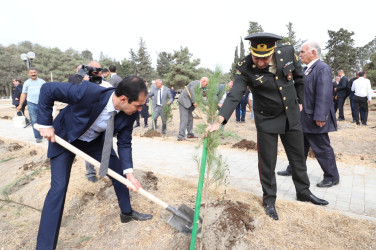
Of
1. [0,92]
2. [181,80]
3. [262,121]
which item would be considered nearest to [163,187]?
[262,121]

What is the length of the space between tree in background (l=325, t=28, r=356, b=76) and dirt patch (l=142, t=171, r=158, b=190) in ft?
118

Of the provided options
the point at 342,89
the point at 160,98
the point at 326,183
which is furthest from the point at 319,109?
the point at 342,89

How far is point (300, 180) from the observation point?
10.8ft

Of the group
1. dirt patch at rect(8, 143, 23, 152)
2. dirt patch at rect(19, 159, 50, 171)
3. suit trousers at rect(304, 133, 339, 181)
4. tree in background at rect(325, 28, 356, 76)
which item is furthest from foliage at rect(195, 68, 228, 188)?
tree in background at rect(325, 28, 356, 76)

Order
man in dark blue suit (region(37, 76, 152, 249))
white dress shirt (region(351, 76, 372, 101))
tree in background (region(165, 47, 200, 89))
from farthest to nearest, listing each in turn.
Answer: tree in background (region(165, 47, 200, 89)) < white dress shirt (region(351, 76, 372, 101)) < man in dark blue suit (region(37, 76, 152, 249))

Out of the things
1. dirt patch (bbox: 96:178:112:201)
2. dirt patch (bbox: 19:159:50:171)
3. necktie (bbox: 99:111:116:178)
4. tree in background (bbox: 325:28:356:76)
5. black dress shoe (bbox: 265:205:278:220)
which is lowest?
dirt patch (bbox: 19:159:50:171)

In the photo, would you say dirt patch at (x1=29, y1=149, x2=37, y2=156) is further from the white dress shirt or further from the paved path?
the white dress shirt

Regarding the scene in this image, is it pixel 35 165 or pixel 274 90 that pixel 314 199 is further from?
pixel 35 165

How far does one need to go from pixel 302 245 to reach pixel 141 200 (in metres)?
2.16

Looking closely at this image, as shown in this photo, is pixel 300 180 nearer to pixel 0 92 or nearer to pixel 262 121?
pixel 262 121

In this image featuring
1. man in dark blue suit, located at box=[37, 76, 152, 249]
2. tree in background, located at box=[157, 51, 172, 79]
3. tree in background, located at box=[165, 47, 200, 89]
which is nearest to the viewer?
man in dark blue suit, located at box=[37, 76, 152, 249]

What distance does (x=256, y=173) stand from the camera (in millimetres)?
4742

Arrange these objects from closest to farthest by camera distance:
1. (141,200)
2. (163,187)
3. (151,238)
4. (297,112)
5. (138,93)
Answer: (138,93) < (151,238) < (297,112) < (141,200) < (163,187)

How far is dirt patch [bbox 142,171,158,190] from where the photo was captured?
3.94 m
